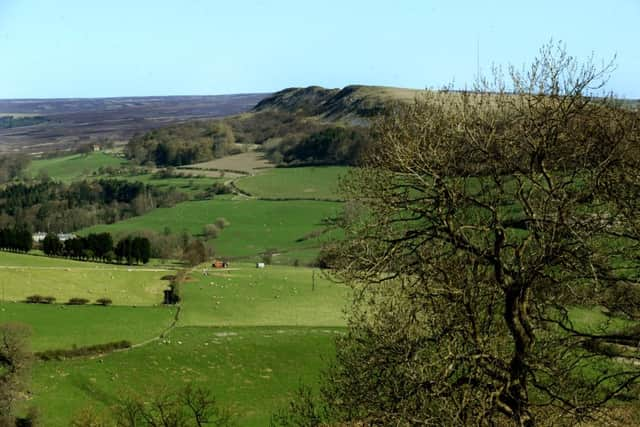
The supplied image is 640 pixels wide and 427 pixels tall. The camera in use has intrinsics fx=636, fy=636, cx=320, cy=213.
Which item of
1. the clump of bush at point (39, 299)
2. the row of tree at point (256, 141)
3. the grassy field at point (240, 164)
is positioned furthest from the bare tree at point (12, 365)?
the grassy field at point (240, 164)

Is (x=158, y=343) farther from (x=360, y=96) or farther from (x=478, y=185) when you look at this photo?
(x=360, y=96)

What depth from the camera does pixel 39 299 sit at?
45375mm

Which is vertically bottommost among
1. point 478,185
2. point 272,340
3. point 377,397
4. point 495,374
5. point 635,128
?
point 272,340

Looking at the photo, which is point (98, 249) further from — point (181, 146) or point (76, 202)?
point (181, 146)

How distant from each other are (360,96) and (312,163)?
273ft

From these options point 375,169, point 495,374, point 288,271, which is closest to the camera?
point 495,374

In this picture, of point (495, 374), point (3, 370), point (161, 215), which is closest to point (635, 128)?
point (495, 374)

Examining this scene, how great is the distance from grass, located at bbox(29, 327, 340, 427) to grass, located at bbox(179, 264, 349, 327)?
13.0ft

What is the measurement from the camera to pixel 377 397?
9.68 meters

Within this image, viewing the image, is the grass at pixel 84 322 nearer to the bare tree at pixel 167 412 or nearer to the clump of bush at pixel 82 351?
the clump of bush at pixel 82 351

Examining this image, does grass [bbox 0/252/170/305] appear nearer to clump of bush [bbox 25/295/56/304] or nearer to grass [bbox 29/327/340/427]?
clump of bush [bbox 25/295/56/304]

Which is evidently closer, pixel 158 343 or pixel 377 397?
pixel 377 397

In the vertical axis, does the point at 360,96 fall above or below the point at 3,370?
above

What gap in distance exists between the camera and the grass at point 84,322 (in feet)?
122
